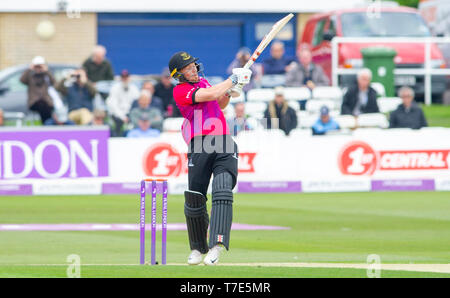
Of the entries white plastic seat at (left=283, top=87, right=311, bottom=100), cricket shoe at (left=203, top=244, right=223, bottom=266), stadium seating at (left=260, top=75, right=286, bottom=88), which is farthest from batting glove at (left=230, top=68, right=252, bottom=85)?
stadium seating at (left=260, top=75, right=286, bottom=88)

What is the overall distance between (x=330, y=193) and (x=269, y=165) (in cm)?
114

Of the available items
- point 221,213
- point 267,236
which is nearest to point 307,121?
point 267,236

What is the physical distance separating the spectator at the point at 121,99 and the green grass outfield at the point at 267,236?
3501 mm

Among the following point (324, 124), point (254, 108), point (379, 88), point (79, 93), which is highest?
point (379, 88)

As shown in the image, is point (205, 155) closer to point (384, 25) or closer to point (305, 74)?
point (305, 74)

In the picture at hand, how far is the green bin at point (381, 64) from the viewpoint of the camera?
24.6m

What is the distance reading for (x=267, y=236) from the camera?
44.9 feet

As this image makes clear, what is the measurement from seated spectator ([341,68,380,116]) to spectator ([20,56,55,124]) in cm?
572

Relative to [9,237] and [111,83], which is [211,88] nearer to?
Answer: [9,237]

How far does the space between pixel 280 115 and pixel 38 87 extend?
4733 mm

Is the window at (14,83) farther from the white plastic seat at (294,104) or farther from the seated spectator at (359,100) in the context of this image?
the seated spectator at (359,100)

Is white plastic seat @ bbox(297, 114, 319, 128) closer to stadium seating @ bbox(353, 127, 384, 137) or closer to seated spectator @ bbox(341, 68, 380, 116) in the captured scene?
seated spectator @ bbox(341, 68, 380, 116)

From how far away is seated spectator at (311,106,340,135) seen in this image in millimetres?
20250
